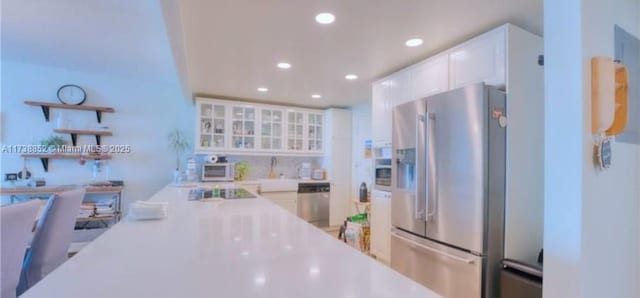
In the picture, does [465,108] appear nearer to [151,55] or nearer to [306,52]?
[306,52]

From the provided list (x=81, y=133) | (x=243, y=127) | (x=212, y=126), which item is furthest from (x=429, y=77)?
(x=81, y=133)

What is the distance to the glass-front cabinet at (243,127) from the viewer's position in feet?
15.3

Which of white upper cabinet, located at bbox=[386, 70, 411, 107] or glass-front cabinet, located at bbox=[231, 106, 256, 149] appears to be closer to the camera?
white upper cabinet, located at bbox=[386, 70, 411, 107]

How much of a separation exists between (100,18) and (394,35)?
91.1 inches

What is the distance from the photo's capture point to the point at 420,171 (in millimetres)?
2336

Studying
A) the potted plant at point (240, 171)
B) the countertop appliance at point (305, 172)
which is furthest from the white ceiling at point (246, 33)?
the countertop appliance at point (305, 172)

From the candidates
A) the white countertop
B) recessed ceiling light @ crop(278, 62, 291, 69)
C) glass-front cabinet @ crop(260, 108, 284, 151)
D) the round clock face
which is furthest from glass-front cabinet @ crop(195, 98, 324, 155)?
the white countertop

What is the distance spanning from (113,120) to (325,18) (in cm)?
360

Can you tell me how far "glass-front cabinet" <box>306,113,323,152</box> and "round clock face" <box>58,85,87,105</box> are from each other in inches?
128

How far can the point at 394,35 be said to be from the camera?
2.33 metres

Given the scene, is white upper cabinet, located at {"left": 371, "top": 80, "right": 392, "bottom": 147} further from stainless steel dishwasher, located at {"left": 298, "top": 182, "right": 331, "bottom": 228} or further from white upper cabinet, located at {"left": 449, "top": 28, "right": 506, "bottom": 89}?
stainless steel dishwasher, located at {"left": 298, "top": 182, "right": 331, "bottom": 228}

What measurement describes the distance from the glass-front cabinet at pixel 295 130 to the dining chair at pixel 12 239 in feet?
12.7

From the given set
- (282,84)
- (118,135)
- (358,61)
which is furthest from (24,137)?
(358,61)

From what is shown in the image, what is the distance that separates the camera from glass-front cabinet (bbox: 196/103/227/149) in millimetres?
4472
